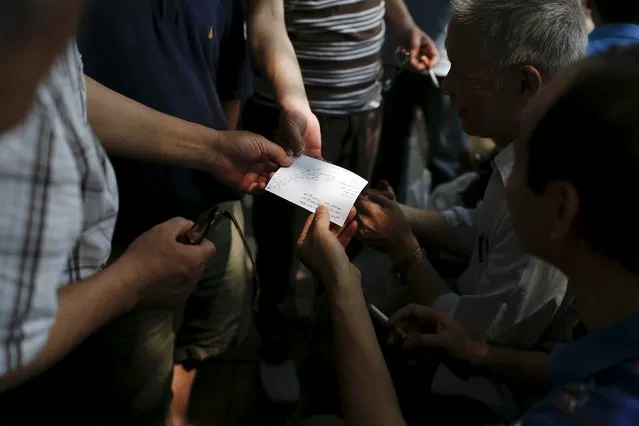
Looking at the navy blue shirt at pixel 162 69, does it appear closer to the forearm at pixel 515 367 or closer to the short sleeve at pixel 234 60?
the short sleeve at pixel 234 60

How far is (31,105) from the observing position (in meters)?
0.64

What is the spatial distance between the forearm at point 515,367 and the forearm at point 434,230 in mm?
450

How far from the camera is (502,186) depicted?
146 centimetres

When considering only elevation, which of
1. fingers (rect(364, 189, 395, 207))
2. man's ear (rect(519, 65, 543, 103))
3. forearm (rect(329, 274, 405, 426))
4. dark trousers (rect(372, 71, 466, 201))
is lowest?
dark trousers (rect(372, 71, 466, 201))

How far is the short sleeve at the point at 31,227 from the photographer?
0.72m

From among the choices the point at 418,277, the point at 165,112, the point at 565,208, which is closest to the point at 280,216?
the point at 418,277

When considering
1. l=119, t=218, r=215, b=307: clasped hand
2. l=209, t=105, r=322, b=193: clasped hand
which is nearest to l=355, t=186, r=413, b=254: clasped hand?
l=209, t=105, r=322, b=193: clasped hand

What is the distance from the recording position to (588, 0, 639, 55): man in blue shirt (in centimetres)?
160

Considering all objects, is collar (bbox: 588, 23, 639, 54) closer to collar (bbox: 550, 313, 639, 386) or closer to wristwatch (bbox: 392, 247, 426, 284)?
wristwatch (bbox: 392, 247, 426, 284)

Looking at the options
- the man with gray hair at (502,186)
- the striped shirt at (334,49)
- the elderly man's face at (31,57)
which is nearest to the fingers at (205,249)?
the man with gray hair at (502,186)

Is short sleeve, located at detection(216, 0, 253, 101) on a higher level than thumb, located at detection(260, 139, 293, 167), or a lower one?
higher

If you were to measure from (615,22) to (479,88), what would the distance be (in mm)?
500

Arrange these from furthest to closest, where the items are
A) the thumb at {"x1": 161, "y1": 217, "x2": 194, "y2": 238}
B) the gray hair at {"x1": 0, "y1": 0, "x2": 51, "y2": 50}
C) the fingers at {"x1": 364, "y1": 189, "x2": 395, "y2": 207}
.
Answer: the fingers at {"x1": 364, "y1": 189, "x2": 395, "y2": 207} → the thumb at {"x1": 161, "y1": 217, "x2": 194, "y2": 238} → the gray hair at {"x1": 0, "y1": 0, "x2": 51, "y2": 50}

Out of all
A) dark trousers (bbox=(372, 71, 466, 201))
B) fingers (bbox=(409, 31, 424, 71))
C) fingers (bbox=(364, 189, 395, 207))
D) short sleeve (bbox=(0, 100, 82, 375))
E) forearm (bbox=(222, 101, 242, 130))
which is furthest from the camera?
dark trousers (bbox=(372, 71, 466, 201))
